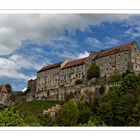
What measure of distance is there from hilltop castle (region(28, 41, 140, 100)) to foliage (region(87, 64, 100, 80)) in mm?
208

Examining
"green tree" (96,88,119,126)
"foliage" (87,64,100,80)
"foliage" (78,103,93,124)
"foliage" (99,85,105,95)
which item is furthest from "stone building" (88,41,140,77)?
"green tree" (96,88,119,126)

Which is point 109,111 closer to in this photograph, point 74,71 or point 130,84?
point 130,84

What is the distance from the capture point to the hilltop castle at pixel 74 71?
2317 centimetres

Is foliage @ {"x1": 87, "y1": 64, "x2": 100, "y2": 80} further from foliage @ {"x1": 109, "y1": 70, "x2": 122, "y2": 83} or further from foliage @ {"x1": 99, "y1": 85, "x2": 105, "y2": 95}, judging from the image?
foliage @ {"x1": 99, "y1": 85, "x2": 105, "y2": 95}

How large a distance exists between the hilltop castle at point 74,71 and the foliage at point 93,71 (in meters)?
0.21

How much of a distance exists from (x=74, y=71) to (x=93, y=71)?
1.70 m

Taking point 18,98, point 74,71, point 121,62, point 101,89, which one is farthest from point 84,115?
point 74,71

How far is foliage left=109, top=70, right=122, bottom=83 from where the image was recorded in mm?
21352

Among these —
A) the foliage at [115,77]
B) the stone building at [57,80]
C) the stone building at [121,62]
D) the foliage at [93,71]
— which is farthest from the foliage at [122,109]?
the stone building at [57,80]

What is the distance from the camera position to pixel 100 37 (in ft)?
45.6

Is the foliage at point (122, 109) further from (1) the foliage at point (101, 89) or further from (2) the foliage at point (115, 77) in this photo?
(2) the foliage at point (115, 77)
